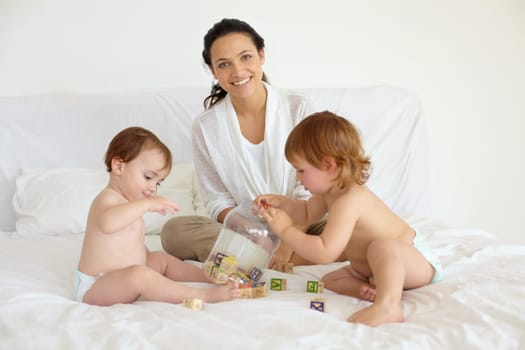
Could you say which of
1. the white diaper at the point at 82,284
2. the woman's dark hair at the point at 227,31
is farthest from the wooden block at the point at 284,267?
the woman's dark hair at the point at 227,31

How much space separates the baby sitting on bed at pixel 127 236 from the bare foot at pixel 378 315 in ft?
0.96

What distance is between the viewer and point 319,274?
1.62 metres

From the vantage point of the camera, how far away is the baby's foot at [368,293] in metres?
1.35

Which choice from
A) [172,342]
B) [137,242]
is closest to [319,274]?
[137,242]

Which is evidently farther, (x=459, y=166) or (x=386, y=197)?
(x=459, y=166)

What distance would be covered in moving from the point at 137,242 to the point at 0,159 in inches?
40.1

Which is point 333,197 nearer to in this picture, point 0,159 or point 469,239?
point 469,239

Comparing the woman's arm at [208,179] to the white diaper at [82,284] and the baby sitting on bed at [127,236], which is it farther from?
the white diaper at [82,284]

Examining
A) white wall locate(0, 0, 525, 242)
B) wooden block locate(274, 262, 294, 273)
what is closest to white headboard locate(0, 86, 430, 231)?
white wall locate(0, 0, 525, 242)

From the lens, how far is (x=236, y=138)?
1862 mm

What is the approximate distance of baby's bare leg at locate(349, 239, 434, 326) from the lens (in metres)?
1.21

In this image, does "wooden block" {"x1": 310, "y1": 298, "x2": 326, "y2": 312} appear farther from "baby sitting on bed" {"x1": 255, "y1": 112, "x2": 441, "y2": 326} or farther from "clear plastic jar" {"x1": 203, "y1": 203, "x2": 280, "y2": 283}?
"clear plastic jar" {"x1": 203, "y1": 203, "x2": 280, "y2": 283}

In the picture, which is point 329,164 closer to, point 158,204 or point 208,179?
point 158,204

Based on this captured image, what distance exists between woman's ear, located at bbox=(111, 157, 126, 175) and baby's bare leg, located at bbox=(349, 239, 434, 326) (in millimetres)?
605
